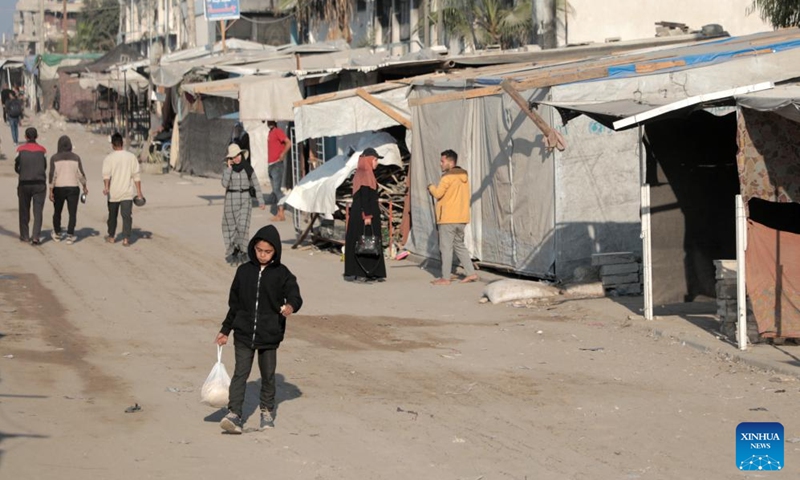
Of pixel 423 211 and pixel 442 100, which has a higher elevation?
pixel 442 100

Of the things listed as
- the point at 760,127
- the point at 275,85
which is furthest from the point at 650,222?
the point at 275,85

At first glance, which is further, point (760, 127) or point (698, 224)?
point (698, 224)

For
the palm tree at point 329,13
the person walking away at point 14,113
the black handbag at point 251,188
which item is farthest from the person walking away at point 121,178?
the person walking away at point 14,113

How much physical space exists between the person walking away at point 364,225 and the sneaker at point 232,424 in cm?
767

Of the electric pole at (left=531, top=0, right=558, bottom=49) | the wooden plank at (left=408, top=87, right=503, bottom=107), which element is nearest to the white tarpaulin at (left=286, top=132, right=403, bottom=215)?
the wooden plank at (left=408, top=87, right=503, bottom=107)

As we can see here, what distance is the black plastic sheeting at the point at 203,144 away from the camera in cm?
3045

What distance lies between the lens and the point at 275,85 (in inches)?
814

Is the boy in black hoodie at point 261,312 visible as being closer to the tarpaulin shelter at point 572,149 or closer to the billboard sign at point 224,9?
the tarpaulin shelter at point 572,149

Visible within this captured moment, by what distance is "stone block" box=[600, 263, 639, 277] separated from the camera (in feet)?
44.7

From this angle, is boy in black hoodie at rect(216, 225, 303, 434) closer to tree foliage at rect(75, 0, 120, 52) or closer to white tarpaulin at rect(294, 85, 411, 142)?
white tarpaulin at rect(294, 85, 411, 142)

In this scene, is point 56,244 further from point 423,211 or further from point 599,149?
point 599,149

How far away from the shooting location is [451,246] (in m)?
14.9

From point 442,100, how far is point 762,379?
7993 millimetres

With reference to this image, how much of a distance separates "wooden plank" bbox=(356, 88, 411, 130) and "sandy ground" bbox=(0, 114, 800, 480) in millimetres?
2902
